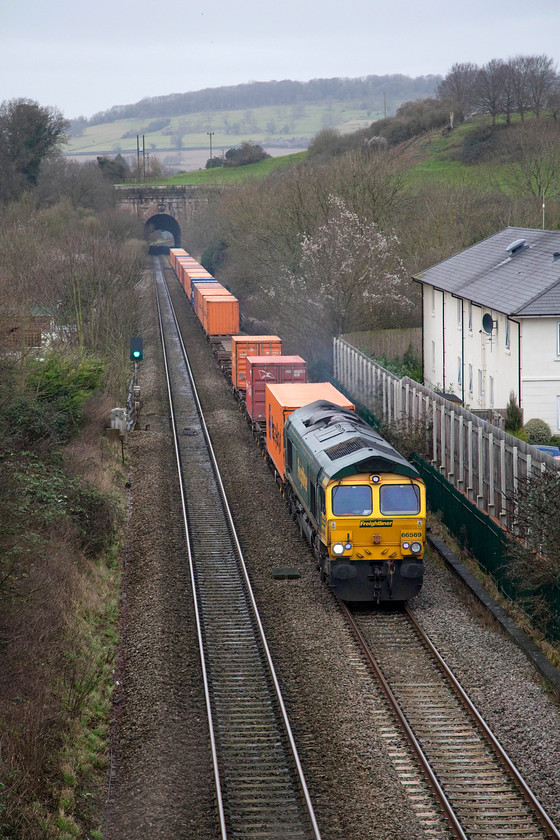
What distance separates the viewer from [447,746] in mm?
11234

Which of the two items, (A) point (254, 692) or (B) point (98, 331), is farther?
(B) point (98, 331)

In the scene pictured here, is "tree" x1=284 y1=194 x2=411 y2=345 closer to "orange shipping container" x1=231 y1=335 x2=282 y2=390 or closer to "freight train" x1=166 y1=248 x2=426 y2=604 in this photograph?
"orange shipping container" x1=231 y1=335 x2=282 y2=390

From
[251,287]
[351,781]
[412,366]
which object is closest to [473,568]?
[351,781]

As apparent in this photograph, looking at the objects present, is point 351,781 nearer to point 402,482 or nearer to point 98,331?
point 402,482

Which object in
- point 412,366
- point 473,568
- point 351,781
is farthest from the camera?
point 412,366

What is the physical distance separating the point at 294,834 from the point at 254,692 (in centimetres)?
349

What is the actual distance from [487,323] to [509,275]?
1.64 metres

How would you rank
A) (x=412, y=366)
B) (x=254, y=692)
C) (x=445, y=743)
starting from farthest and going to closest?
(x=412, y=366) → (x=254, y=692) → (x=445, y=743)

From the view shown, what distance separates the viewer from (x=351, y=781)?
1036 centimetres

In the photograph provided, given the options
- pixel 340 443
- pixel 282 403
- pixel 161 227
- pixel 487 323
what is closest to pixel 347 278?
pixel 487 323

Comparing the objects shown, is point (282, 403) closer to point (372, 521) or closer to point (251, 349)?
point (372, 521)

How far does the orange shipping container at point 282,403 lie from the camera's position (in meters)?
21.9

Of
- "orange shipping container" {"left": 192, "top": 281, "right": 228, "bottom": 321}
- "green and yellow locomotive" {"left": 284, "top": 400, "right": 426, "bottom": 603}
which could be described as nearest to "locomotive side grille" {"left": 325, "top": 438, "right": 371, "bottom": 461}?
"green and yellow locomotive" {"left": 284, "top": 400, "right": 426, "bottom": 603}

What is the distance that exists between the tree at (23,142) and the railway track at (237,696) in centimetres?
5050
